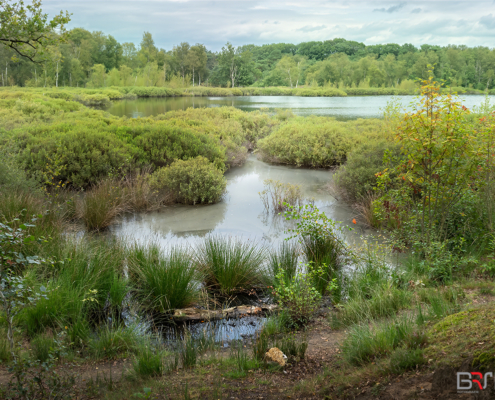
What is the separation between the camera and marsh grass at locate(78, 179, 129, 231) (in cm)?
707

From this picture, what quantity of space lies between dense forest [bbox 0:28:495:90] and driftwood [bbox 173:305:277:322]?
4785 centimetres

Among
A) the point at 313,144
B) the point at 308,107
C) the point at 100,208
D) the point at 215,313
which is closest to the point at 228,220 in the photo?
the point at 100,208

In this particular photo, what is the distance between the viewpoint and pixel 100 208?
23.4ft

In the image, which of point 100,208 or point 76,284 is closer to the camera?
point 76,284

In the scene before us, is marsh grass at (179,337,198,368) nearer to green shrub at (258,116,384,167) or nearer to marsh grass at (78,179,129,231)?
marsh grass at (78,179,129,231)

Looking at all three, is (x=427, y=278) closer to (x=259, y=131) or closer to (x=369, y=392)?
(x=369, y=392)

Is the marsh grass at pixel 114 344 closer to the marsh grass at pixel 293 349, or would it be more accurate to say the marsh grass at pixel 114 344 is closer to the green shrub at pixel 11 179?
the marsh grass at pixel 293 349

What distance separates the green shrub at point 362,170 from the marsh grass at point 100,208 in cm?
515

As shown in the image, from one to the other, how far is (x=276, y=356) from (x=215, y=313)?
4.44 ft

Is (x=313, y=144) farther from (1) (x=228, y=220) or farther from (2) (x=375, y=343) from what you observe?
(2) (x=375, y=343)

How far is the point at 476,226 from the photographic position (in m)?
5.61

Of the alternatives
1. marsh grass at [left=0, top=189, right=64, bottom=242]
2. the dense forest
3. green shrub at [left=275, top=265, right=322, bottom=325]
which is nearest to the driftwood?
green shrub at [left=275, top=265, right=322, bottom=325]

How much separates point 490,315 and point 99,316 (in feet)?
12.3

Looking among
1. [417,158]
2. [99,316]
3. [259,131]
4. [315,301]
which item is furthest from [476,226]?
[259,131]
